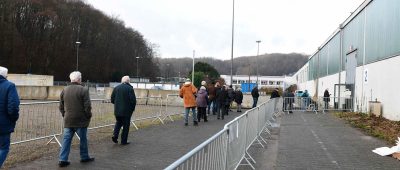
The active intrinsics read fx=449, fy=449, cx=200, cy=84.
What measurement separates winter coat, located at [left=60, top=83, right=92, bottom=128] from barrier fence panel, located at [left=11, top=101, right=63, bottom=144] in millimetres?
2380

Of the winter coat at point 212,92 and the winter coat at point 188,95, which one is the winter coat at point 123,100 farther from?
the winter coat at point 212,92

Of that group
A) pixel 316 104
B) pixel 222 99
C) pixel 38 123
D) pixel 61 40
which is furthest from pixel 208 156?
pixel 61 40

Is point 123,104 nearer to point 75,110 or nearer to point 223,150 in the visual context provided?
point 75,110

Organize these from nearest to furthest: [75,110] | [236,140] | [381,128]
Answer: [236,140] < [75,110] < [381,128]

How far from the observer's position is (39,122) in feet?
36.0

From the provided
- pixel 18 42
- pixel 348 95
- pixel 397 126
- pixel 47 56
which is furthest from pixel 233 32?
pixel 47 56

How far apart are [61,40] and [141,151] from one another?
83748 millimetres

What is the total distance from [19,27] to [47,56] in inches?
→ 286

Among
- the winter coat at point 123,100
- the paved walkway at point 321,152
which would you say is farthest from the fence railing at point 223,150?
the winter coat at point 123,100

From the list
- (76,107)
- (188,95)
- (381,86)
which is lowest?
(76,107)

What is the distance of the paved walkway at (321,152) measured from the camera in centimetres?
895

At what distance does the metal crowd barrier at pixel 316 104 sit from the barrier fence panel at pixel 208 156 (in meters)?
21.4

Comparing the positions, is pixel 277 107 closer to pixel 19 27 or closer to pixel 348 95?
pixel 348 95

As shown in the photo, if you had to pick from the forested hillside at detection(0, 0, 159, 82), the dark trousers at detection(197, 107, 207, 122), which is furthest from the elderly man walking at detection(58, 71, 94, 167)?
the forested hillside at detection(0, 0, 159, 82)
